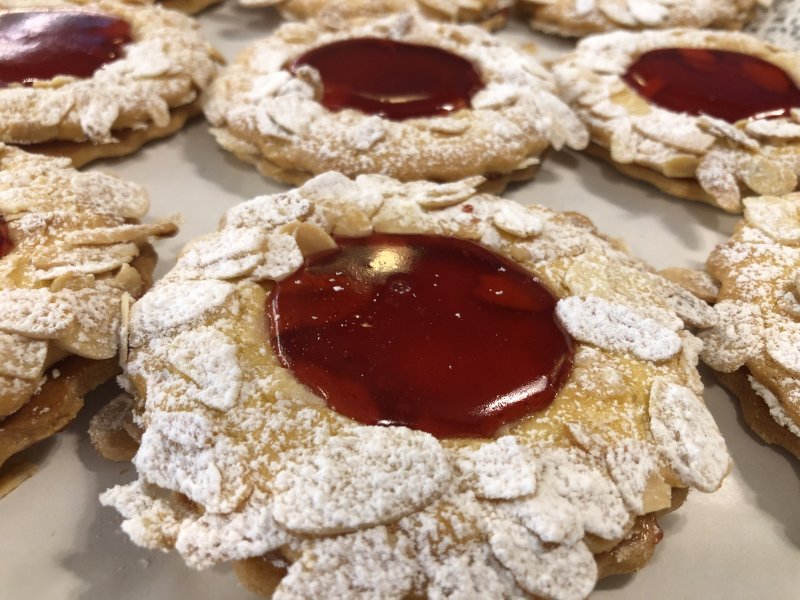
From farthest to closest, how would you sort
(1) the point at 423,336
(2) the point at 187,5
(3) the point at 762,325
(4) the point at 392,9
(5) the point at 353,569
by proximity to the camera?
(2) the point at 187,5 < (4) the point at 392,9 < (3) the point at 762,325 < (1) the point at 423,336 < (5) the point at 353,569

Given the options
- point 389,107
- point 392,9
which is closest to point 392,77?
point 389,107

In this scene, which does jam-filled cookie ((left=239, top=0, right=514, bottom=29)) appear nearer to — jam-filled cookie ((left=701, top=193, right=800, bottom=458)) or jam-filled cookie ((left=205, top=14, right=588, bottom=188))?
jam-filled cookie ((left=205, top=14, right=588, bottom=188))

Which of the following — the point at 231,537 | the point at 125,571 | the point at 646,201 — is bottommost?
the point at 125,571

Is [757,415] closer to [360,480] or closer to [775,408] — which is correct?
[775,408]

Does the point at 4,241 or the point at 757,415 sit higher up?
the point at 4,241

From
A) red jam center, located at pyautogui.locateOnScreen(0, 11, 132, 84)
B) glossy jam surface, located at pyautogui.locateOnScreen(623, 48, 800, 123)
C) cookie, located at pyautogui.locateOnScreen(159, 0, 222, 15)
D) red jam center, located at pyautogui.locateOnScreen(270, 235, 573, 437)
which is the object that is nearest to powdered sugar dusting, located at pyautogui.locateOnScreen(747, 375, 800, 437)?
red jam center, located at pyautogui.locateOnScreen(270, 235, 573, 437)

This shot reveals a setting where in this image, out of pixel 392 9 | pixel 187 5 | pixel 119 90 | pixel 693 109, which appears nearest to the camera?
pixel 119 90

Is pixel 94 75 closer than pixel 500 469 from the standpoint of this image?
No
